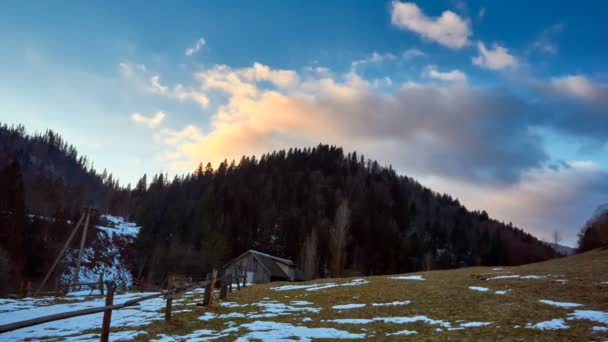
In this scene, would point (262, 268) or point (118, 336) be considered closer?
point (118, 336)

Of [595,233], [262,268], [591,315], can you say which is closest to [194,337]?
[591,315]

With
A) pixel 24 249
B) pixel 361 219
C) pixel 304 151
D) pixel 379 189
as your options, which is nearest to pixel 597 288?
pixel 24 249

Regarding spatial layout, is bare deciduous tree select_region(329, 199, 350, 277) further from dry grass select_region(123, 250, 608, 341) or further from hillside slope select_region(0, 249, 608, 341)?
hillside slope select_region(0, 249, 608, 341)

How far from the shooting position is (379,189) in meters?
163

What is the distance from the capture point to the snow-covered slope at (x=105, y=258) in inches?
3059

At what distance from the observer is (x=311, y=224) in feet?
365

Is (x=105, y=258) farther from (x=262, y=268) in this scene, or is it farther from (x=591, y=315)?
(x=591, y=315)

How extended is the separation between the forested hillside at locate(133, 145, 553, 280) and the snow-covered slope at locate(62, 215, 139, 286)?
5.25m

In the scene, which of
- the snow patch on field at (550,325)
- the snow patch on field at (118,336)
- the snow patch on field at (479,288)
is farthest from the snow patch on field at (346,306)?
the snow patch on field at (118,336)

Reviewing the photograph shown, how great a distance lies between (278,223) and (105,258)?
4830 cm

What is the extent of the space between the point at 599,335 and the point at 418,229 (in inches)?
5591

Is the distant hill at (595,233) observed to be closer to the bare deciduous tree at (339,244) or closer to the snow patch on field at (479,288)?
the bare deciduous tree at (339,244)

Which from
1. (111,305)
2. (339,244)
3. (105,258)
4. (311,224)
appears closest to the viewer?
(111,305)

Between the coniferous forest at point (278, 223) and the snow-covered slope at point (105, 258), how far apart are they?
4.03 metres
